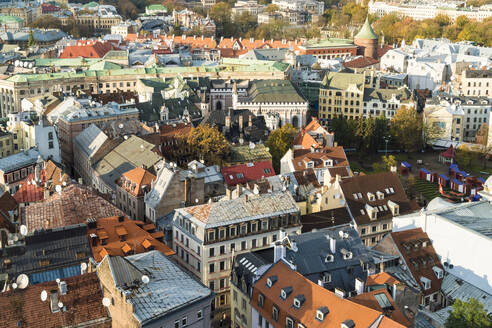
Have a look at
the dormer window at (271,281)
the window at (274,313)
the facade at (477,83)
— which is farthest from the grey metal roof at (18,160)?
the facade at (477,83)

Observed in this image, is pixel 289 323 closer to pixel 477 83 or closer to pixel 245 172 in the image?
pixel 245 172

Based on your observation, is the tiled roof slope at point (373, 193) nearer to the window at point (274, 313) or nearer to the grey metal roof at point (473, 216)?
the grey metal roof at point (473, 216)

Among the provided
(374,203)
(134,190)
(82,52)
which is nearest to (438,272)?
(374,203)

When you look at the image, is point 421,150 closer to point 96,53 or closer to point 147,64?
point 147,64

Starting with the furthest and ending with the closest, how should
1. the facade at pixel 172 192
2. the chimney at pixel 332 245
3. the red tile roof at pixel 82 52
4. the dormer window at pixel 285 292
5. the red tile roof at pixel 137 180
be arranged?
the red tile roof at pixel 82 52, the red tile roof at pixel 137 180, the facade at pixel 172 192, the chimney at pixel 332 245, the dormer window at pixel 285 292

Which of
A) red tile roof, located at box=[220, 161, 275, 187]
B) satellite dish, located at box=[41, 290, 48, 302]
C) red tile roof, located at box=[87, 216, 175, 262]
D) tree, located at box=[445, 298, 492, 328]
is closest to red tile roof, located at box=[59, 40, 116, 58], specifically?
red tile roof, located at box=[220, 161, 275, 187]

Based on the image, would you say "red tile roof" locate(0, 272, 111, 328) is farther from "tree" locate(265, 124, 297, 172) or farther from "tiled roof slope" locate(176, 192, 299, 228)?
"tree" locate(265, 124, 297, 172)
